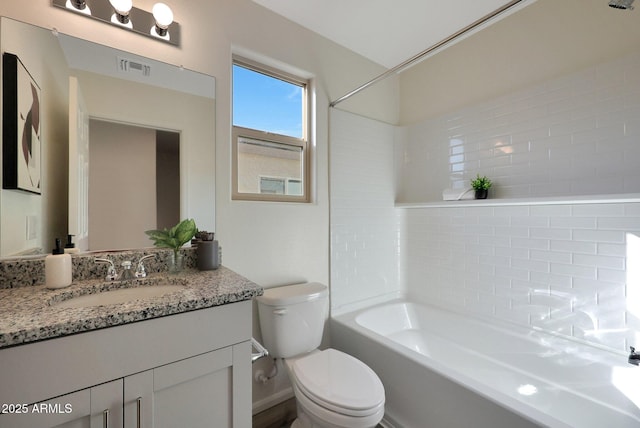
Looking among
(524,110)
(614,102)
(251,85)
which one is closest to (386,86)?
(524,110)

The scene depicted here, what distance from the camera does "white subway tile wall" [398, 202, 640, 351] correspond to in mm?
1545

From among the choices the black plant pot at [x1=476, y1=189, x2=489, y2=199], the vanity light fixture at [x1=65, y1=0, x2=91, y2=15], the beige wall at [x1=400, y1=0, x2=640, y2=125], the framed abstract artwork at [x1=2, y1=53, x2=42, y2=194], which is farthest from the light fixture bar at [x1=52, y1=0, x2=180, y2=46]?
the black plant pot at [x1=476, y1=189, x2=489, y2=199]

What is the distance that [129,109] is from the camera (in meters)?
1.38

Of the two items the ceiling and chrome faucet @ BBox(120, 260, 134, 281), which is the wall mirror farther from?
the ceiling

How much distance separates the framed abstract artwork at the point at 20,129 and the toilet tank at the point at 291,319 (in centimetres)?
118

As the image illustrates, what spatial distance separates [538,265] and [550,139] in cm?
83

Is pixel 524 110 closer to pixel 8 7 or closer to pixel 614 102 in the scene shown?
pixel 614 102

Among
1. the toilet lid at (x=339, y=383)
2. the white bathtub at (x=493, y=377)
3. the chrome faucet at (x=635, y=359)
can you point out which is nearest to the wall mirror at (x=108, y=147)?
the toilet lid at (x=339, y=383)

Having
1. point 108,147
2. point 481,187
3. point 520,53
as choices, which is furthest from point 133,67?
point 520,53

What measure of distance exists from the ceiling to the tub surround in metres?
1.77

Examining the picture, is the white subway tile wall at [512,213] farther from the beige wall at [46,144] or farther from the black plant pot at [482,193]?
the beige wall at [46,144]

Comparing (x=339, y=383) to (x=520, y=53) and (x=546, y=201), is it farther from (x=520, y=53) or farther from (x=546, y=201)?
(x=520, y=53)

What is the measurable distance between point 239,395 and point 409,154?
7.76 feet

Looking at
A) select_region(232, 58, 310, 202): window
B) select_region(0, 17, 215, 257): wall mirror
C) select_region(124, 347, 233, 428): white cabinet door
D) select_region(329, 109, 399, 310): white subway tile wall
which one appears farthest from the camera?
select_region(329, 109, 399, 310): white subway tile wall
